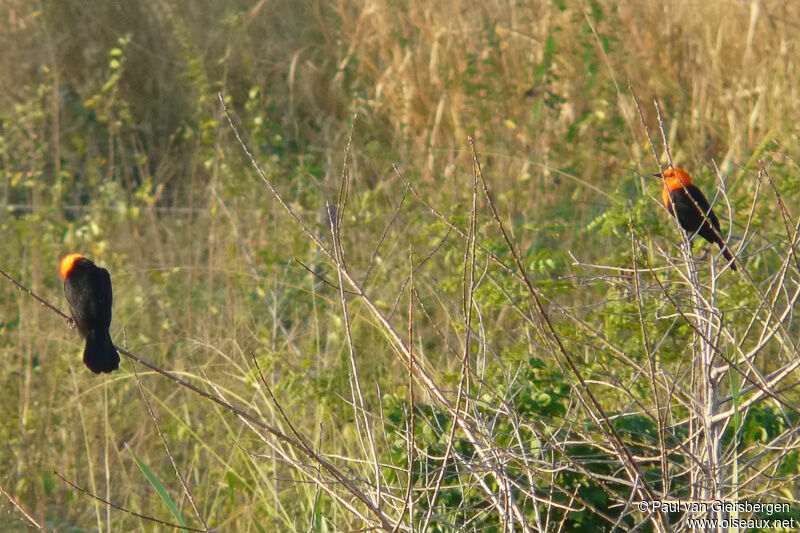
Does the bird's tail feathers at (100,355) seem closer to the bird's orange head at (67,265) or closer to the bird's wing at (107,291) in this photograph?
the bird's wing at (107,291)

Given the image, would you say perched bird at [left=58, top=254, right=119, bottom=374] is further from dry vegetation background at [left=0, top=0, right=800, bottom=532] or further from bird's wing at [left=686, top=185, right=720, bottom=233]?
bird's wing at [left=686, top=185, right=720, bottom=233]

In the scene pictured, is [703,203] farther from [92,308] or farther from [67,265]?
[67,265]

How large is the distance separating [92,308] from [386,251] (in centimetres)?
196

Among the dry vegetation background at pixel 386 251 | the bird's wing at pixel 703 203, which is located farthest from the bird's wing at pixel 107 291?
the bird's wing at pixel 703 203

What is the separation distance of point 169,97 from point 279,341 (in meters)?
4.39

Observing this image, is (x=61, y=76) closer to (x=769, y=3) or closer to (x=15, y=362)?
(x=15, y=362)

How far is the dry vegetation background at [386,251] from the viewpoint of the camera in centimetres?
241

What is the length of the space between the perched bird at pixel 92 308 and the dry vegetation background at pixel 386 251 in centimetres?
23

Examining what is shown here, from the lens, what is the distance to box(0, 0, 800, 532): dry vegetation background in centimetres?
241

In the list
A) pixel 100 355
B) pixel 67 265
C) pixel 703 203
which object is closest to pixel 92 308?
pixel 100 355

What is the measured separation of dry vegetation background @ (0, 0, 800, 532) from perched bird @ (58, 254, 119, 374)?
230mm

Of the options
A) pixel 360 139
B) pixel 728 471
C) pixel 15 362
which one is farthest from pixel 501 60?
pixel 728 471

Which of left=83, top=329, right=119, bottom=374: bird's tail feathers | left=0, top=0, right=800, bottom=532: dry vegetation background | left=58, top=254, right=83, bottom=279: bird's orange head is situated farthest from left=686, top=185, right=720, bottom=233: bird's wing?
left=58, top=254, right=83, bottom=279: bird's orange head

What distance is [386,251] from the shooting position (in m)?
4.87
